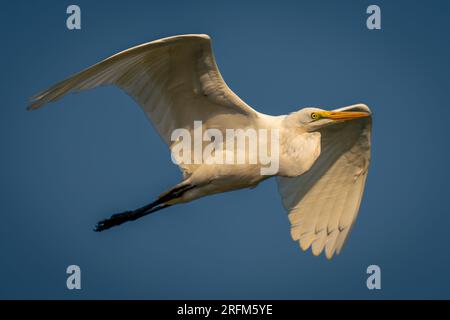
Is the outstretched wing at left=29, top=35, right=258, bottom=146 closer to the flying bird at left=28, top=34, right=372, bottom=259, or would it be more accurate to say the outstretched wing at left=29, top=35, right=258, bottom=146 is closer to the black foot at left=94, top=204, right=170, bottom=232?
the flying bird at left=28, top=34, right=372, bottom=259

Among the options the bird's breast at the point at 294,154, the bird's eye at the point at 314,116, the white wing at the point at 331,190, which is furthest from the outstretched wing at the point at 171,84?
the white wing at the point at 331,190

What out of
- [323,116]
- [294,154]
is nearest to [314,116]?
[323,116]

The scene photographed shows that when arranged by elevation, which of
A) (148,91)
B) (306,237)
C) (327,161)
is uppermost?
(148,91)

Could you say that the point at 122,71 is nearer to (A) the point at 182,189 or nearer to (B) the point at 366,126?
(A) the point at 182,189

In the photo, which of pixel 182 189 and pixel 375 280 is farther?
pixel 375 280

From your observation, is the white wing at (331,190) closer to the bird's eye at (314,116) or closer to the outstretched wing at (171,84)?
the bird's eye at (314,116)

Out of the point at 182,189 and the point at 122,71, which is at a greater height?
the point at 122,71

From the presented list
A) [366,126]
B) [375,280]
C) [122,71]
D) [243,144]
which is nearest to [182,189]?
[243,144]

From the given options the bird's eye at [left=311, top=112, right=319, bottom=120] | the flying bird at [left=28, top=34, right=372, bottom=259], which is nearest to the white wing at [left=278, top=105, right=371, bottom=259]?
the flying bird at [left=28, top=34, right=372, bottom=259]
